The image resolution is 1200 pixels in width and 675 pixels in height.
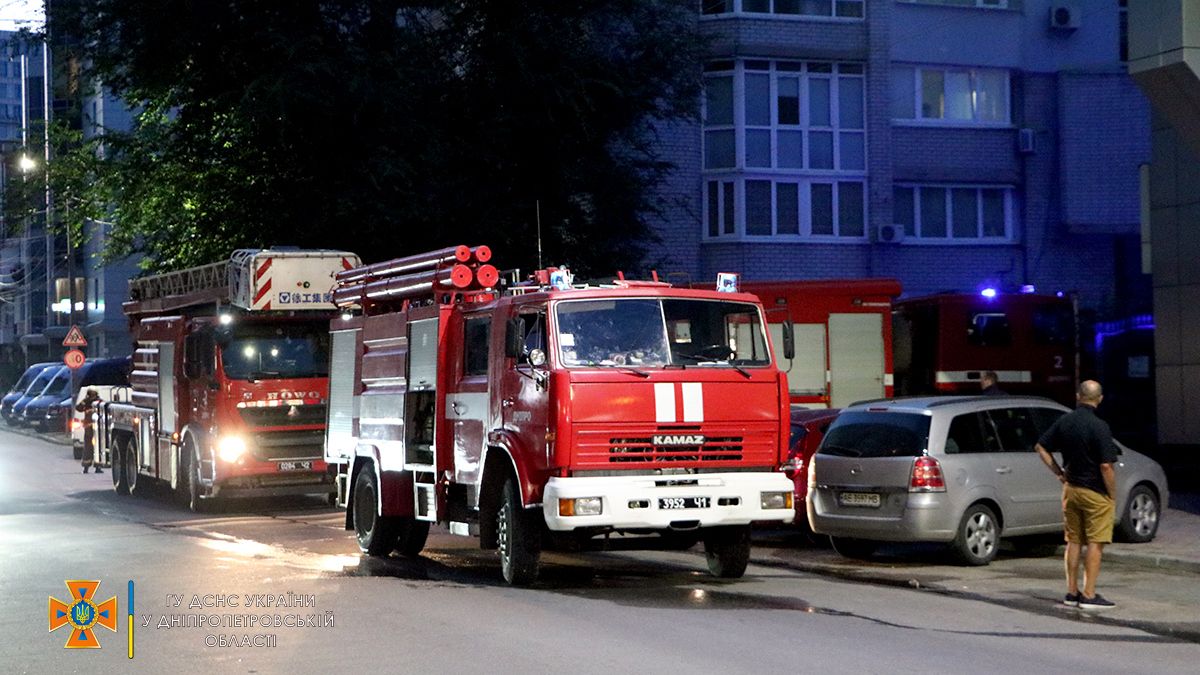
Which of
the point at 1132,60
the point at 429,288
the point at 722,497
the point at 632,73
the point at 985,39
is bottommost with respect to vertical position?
the point at 722,497

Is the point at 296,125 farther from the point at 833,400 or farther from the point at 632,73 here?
the point at 833,400

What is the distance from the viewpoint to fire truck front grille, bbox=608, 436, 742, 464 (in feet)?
42.6

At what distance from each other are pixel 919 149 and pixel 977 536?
2717cm

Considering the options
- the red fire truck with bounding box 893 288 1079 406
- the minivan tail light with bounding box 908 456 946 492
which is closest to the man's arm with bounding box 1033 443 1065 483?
the minivan tail light with bounding box 908 456 946 492

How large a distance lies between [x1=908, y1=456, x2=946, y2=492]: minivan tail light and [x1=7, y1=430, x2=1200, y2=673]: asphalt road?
0.95m

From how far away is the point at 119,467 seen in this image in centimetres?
2677

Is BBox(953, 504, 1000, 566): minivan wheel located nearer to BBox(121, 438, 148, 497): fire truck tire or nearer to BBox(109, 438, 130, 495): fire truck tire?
BBox(121, 438, 148, 497): fire truck tire

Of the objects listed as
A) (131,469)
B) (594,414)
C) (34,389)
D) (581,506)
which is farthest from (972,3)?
(581,506)

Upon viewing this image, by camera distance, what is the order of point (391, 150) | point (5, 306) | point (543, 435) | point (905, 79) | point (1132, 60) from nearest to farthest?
point (543, 435) → point (1132, 60) → point (391, 150) → point (905, 79) → point (5, 306)

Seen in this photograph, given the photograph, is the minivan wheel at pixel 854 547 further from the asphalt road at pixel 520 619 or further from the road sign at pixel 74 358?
the road sign at pixel 74 358

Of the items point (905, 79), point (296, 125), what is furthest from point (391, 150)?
point (905, 79)

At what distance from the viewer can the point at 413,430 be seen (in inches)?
605

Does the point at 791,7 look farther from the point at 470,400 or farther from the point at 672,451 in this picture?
the point at 672,451

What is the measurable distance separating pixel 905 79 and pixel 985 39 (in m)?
2.26
